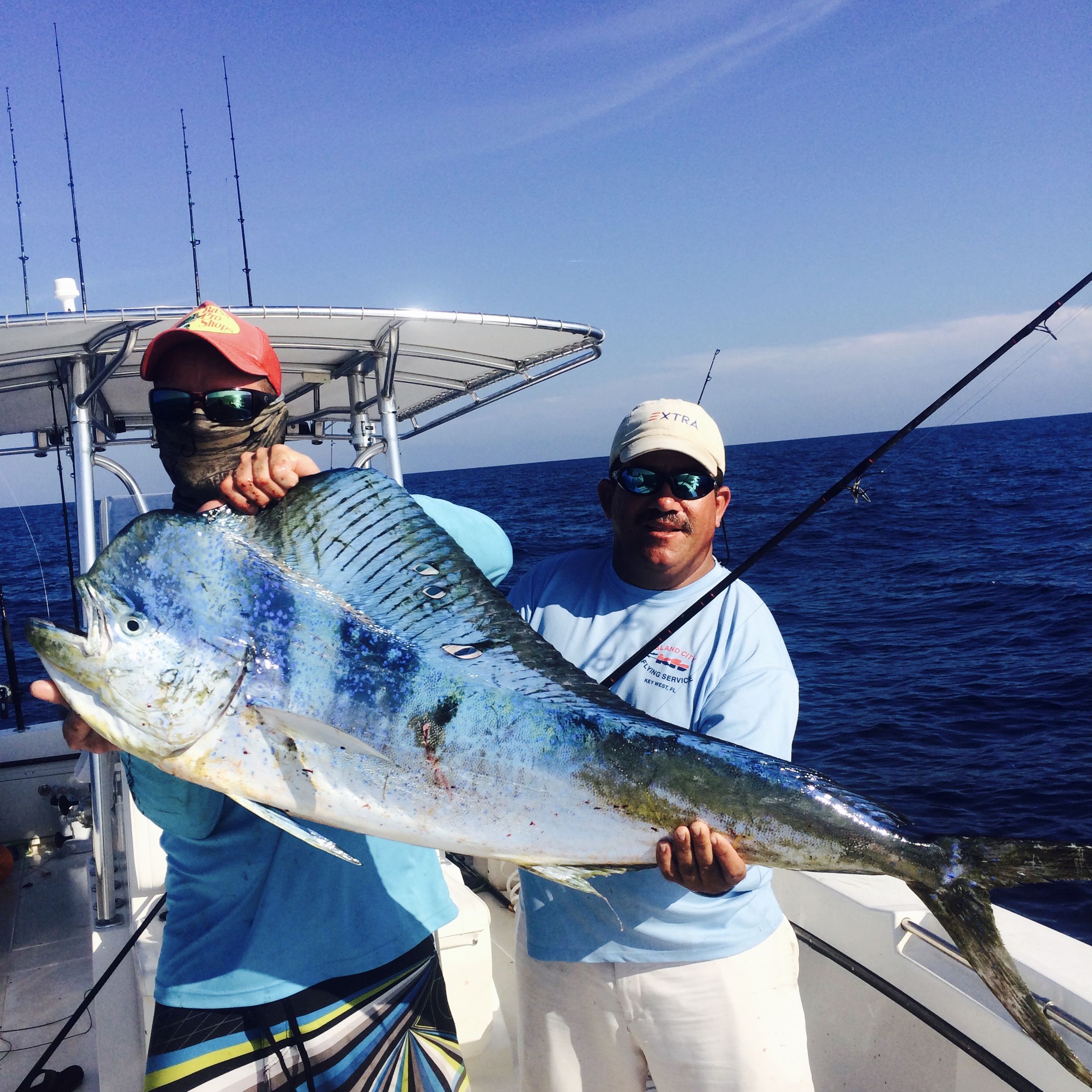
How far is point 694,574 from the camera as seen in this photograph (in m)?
2.22

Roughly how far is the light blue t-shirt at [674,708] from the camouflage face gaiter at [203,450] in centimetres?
80

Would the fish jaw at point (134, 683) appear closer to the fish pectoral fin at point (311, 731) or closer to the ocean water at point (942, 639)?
the fish pectoral fin at point (311, 731)

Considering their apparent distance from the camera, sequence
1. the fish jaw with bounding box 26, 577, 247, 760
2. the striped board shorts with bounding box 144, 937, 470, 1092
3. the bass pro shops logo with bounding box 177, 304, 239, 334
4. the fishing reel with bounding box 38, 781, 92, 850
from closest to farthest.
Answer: the fish jaw with bounding box 26, 577, 247, 760 < the bass pro shops logo with bounding box 177, 304, 239, 334 < the striped board shorts with bounding box 144, 937, 470, 1092 < the fishing reel with bounding box 38, 781, 92, 850

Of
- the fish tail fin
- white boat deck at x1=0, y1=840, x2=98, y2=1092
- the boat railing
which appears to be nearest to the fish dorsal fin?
the fish tail fin

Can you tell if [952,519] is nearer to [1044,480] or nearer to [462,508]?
[1044,480]

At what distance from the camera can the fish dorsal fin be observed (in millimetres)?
1404

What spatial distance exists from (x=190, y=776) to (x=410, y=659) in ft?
1.23

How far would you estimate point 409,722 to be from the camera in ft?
4.35

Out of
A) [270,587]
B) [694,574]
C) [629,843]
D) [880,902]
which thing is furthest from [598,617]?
[880,902]

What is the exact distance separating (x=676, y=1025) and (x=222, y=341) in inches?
70.1

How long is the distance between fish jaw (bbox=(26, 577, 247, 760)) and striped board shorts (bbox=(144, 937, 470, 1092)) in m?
0.76

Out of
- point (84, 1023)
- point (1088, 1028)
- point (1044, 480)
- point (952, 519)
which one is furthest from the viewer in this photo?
point (1044, 480)

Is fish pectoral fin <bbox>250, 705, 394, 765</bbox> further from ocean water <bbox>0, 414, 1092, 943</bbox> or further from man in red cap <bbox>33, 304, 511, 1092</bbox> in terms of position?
ocean water <bbox>0, 414, 1092, 943</bbox>

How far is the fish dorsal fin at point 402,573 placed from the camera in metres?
1.40
